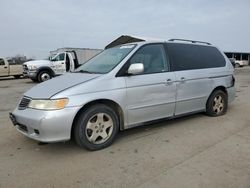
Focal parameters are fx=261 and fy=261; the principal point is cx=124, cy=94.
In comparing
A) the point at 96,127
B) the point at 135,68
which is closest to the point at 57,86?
the point at 96,127

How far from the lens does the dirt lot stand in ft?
10.2

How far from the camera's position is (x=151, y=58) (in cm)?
477

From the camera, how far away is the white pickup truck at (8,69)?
66.6 ft

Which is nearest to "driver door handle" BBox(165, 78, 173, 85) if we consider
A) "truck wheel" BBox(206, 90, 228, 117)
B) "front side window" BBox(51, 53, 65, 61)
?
"truck wheel" BBox(206, 90, 228, 117)

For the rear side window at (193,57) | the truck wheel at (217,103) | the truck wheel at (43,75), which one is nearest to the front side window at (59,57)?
the truck wheel at (43,75)

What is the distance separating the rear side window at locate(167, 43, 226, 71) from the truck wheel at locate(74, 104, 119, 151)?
5.56ft

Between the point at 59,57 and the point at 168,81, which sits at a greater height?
the point at 59,57

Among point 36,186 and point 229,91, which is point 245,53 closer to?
point 229,91

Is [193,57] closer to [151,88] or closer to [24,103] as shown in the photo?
[151,88]

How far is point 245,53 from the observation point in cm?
5894

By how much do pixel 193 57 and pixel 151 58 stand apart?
3.95 feet

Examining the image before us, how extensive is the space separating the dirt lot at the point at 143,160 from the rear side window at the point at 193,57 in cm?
125

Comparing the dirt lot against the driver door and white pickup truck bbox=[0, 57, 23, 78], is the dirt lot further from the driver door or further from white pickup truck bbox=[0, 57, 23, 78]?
white pickup truck bbox=[0, 57, 23, 78]

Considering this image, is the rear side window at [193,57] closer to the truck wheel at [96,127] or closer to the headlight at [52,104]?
the truck wheel at [96,127]
